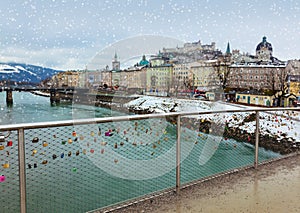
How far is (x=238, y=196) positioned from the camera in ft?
7.47

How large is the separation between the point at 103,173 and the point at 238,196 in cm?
430

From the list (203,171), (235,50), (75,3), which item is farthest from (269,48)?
(203,171)

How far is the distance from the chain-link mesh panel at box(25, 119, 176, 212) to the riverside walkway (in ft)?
4.80

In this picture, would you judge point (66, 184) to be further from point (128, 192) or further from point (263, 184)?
point (263, 184)

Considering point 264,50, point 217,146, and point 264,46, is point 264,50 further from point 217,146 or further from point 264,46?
point 217,146

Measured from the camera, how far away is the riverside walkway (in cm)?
205

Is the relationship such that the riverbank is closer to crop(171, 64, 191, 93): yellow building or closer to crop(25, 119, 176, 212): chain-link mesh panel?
crop(25, 119, 176, 212): chain-link mesh panel

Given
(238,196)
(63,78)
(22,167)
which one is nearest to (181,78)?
(63,78)

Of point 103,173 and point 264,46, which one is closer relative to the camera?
point 103,173

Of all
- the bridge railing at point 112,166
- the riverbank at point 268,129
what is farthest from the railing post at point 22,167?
the riverbank at point 268,129

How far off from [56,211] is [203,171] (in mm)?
3416

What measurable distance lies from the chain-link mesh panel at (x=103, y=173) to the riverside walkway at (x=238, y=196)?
146 cm

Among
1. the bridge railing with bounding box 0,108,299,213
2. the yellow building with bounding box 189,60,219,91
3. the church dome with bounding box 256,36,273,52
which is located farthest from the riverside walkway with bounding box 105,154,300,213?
the church dome with bounding box 256,36,273,52

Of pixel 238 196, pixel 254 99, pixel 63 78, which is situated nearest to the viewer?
pixel 238 196
